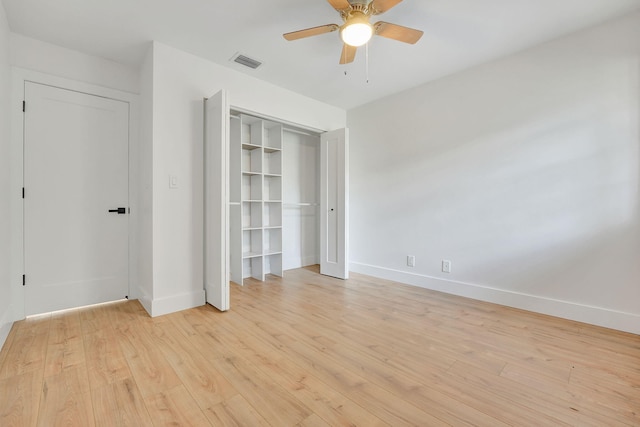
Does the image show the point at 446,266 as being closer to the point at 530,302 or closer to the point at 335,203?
the point at 530,302

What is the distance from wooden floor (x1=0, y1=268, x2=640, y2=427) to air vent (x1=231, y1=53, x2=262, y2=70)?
2.54 m

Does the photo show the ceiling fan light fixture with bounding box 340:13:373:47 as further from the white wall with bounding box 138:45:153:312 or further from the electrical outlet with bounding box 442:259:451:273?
the electrical outlet with bounding box 442:259:451:273

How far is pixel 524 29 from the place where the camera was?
7.65 ft

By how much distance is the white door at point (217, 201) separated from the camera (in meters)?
2.54

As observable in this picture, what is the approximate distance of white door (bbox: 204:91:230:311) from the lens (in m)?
2.54

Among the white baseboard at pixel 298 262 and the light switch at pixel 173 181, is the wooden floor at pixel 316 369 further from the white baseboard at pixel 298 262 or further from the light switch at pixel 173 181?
the white baseboard at pixel 298 262

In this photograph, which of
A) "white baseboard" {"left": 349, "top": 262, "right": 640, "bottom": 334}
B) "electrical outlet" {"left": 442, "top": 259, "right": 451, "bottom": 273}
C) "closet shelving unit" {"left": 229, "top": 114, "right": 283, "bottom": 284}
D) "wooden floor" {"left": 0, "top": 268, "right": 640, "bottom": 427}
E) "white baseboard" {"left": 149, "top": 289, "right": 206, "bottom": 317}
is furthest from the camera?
"closet shelving unit" {"left": 229, "top": 114, "right": 283, "bottom": 284}

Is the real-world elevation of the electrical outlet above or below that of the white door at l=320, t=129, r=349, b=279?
below

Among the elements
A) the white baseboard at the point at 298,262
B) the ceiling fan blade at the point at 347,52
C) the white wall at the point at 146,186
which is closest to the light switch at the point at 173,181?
the white wall at the point at 146,186

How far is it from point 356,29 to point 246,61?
1.45m

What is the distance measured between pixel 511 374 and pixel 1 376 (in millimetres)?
2969

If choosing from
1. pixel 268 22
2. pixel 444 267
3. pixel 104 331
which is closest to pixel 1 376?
pixel 104 331

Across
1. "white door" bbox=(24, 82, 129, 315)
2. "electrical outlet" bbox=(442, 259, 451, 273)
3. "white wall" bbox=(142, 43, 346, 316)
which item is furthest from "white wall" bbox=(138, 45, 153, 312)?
"electrical outlet" bbox=(442, 259, 451, 273)

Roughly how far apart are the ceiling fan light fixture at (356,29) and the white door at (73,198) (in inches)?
95.6
